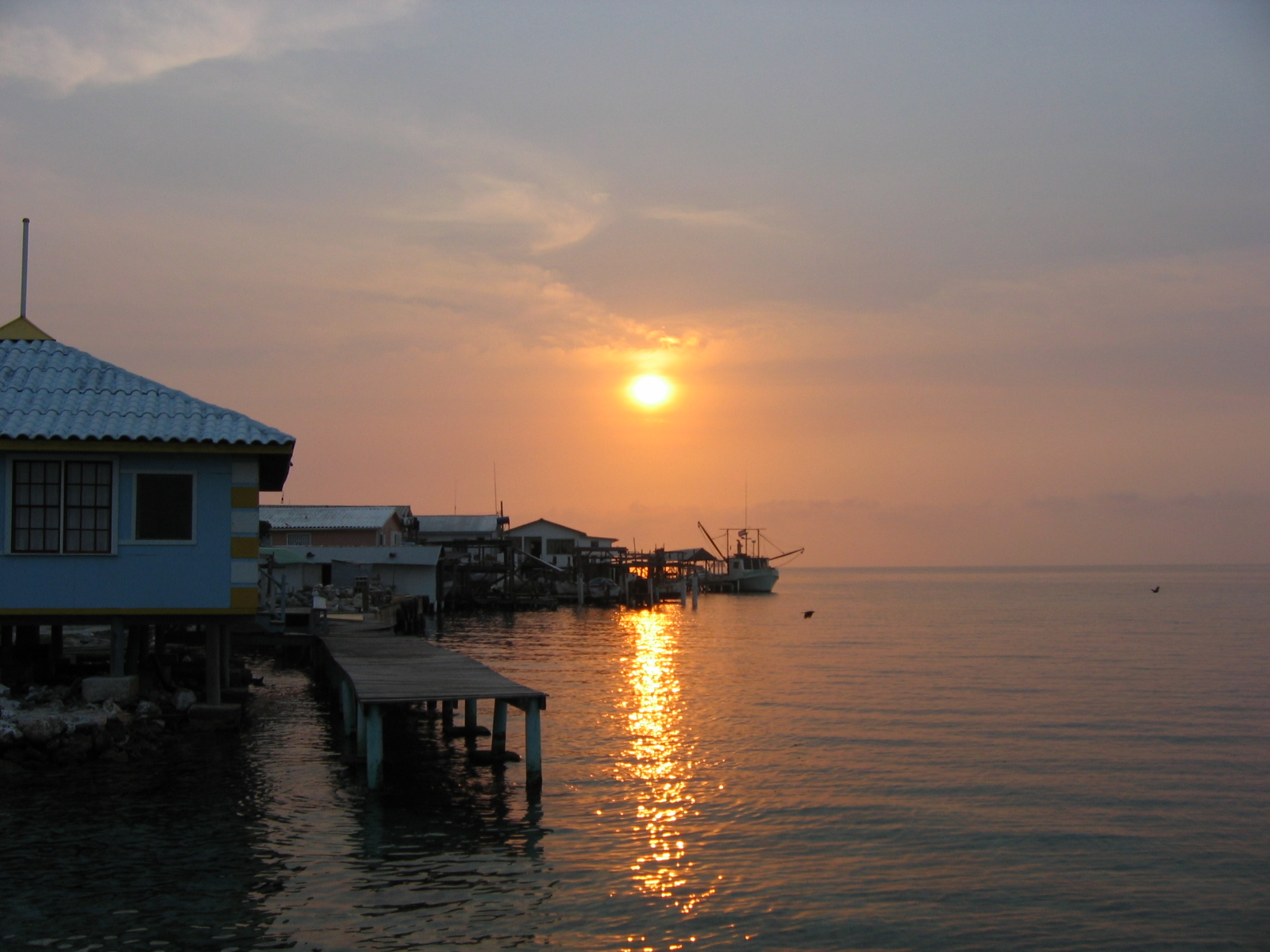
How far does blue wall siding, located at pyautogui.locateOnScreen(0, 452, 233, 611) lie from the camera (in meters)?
18.4

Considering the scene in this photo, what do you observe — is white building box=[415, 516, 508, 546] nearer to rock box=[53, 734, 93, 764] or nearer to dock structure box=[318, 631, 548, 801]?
dock structure box=[318, 631, 548, 801]

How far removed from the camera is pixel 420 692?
17.6 metres

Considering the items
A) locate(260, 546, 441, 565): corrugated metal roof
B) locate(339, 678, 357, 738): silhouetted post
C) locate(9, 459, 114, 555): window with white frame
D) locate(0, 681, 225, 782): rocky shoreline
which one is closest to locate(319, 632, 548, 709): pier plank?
locate(339, 678, 357, 738): silhouetted post

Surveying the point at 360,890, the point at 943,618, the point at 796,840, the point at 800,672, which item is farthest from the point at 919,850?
the point at 943,618

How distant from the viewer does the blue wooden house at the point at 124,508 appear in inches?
723

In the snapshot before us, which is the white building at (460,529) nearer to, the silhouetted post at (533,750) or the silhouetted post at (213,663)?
the silhouetted post at (213,663)

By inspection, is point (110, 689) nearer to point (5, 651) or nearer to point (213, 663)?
point (213, 663)

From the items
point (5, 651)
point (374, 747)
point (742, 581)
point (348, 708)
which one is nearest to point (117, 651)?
point (5, 651)

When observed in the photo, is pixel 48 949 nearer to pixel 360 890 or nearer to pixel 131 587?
pixel 360 890

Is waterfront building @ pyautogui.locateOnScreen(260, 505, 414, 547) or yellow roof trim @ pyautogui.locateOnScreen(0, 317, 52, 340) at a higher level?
yellow roof trim @ pyautogui.locateOnScreen(0, 317, 52, 340)

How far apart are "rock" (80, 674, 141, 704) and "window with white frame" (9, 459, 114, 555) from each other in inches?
90.5

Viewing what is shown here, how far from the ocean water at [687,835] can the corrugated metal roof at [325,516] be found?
1500 inches

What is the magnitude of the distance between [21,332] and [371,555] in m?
40.7

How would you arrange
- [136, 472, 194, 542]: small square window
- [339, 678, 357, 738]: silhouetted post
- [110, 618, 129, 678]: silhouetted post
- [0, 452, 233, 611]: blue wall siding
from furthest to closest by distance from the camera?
1. [339, 678, 357, 738]: silhouetted post
2. [110, 618, 129, 678]: silhouetted post
3. [136, 472, 194, 542]: small square window
4. [0, 452, 233, 611]: blue wall siding
